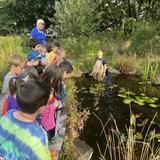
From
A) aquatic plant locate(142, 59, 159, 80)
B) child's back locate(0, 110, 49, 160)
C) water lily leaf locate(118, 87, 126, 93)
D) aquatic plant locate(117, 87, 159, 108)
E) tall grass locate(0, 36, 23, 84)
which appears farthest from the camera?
aquatic plant locate(142, 59, 159, 80)

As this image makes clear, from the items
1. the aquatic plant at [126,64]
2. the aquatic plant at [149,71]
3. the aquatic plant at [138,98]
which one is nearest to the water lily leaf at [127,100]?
the aquatic plant at [138,98]

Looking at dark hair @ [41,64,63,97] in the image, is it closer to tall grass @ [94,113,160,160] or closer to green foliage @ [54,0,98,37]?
tall grass @ [94,113,160,160]

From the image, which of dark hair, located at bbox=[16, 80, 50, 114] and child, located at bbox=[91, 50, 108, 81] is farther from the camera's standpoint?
child, located at bbox=[91, 50, 108, 81]

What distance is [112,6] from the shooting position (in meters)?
19.5

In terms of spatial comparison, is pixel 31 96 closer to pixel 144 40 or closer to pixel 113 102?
pixel 113 102

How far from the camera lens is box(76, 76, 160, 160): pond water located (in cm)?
767

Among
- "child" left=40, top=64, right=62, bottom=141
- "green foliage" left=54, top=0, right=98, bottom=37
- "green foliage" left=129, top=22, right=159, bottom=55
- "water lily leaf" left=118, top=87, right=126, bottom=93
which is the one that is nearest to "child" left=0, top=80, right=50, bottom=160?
"child" left=40, top=64, right=62, bottom=141

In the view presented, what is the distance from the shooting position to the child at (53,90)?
4.67m

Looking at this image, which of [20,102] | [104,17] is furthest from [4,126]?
[104,17]

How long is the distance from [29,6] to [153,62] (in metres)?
9.26

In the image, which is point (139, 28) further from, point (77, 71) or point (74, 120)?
point (74, 120)

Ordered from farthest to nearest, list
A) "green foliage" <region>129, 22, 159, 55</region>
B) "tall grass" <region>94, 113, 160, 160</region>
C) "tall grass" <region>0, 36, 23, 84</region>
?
"green foliage" <region>129, 22, 159, 55</region> < "tall grass" <region>0, 36, 23, 84</region> < "tall grass" <region>94, 113, 160, 160</region>

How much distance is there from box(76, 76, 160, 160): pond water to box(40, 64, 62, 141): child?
5.99 ft

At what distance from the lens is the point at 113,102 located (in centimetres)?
987
